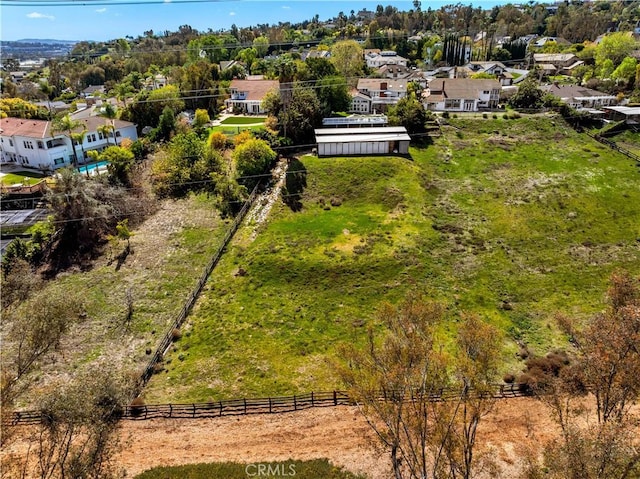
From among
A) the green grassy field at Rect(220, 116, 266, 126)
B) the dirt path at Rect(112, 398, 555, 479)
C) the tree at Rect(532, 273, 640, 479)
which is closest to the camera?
the tree at Rect(532, 273, 640, 479)

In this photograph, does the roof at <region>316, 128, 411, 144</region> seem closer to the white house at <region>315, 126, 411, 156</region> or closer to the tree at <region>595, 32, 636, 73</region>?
the white house at <region>315, 126, 411, 156</region>

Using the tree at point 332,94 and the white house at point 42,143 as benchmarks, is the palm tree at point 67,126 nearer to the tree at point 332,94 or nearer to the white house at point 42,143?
the white house at point 42,143

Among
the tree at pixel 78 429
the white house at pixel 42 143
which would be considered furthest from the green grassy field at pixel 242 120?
the tree at pixel 78 429

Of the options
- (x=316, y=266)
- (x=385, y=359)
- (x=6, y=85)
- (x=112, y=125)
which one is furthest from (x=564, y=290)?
(x=6, y=85)

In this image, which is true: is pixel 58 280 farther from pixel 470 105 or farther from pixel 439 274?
pixel 470 105

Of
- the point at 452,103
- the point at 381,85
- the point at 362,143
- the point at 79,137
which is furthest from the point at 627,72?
the point at 79,137

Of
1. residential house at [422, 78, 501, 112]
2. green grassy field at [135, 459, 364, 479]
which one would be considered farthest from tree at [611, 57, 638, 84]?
green grassy field at [135, 459, 364, 479]
